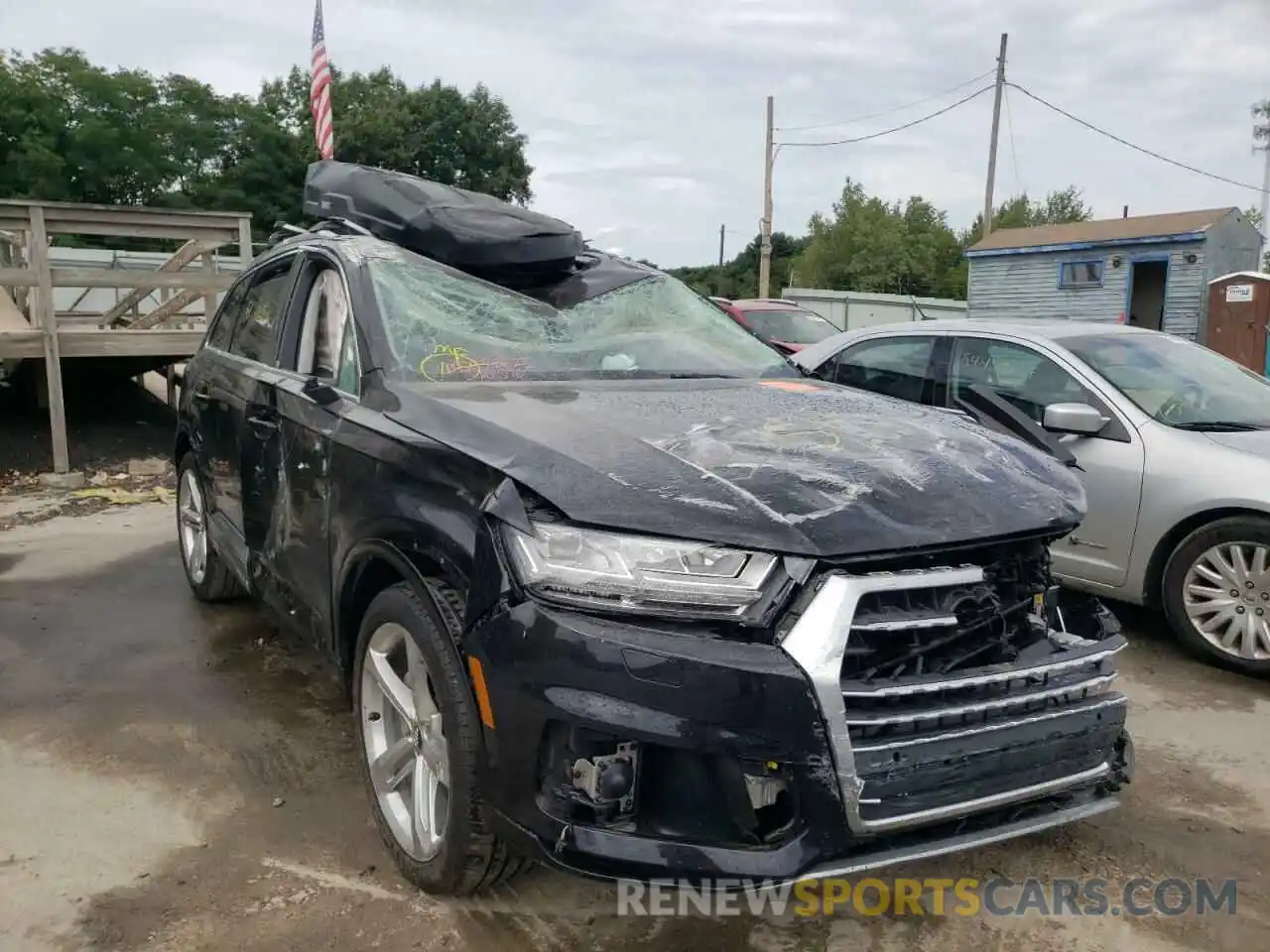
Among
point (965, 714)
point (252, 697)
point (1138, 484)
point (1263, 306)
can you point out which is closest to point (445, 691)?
point (965, 714)

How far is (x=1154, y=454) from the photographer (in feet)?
14.9

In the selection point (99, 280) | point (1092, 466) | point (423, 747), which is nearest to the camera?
point (423, 747)

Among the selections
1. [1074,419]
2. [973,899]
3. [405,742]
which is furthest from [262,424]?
[1074,419]

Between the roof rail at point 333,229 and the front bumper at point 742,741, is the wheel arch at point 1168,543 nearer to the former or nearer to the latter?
the front bumper at point 742,741

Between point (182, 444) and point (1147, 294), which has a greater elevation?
point (1147, 294)

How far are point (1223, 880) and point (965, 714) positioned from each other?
1333 mm

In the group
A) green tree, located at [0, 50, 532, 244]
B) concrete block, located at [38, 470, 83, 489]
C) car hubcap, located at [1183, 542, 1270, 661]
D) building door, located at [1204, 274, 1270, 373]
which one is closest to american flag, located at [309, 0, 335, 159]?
concrete block, located at [38, 470, 83, 489]

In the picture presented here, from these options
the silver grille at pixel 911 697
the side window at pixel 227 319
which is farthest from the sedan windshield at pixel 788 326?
the silver grille at pixel 911 697

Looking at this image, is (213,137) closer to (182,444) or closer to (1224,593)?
(182,444)

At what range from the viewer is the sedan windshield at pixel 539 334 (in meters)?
3.14

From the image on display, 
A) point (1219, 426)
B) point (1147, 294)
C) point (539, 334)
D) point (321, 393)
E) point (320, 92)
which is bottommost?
point (1219, 426)

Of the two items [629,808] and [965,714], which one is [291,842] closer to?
[629,808]

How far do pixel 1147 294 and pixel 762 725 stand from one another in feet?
74.3

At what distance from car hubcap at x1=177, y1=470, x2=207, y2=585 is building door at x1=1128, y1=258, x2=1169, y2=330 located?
66.7 feet
